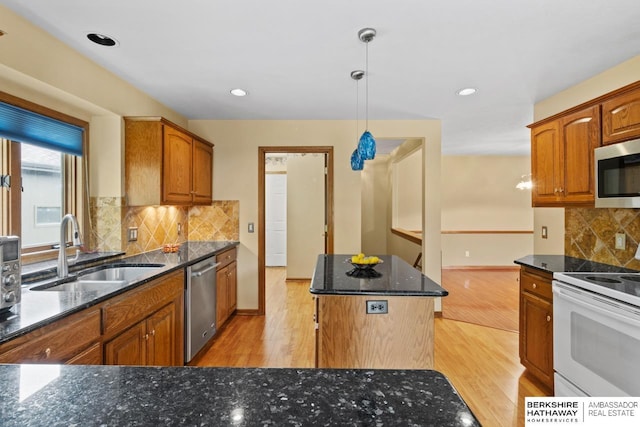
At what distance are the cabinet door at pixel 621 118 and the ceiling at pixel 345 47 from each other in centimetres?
41

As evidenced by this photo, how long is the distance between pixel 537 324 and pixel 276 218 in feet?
16.8

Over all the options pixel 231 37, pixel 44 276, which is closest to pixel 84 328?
pixel 44 276

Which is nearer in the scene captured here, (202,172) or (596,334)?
(596,334)

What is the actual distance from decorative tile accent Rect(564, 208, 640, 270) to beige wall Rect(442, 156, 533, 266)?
3628 millimetres

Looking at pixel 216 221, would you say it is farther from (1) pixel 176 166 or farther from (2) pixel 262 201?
(1) pixel 176 166

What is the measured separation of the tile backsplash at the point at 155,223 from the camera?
104 inches

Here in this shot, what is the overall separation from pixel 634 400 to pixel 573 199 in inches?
55.1

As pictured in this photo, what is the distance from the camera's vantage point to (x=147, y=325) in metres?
1.96

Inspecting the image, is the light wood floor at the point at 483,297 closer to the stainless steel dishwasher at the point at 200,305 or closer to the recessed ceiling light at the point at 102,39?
the stainless steel dishwasher at the point at 200,305

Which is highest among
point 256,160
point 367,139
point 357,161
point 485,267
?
point 256,160

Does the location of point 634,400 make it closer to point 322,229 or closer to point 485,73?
point 485,73

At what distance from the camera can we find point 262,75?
2.54 metres

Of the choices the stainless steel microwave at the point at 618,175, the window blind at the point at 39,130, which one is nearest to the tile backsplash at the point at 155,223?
the window blind at the point at 39,130

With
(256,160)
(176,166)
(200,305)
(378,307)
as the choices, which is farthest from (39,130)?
(378,307)
